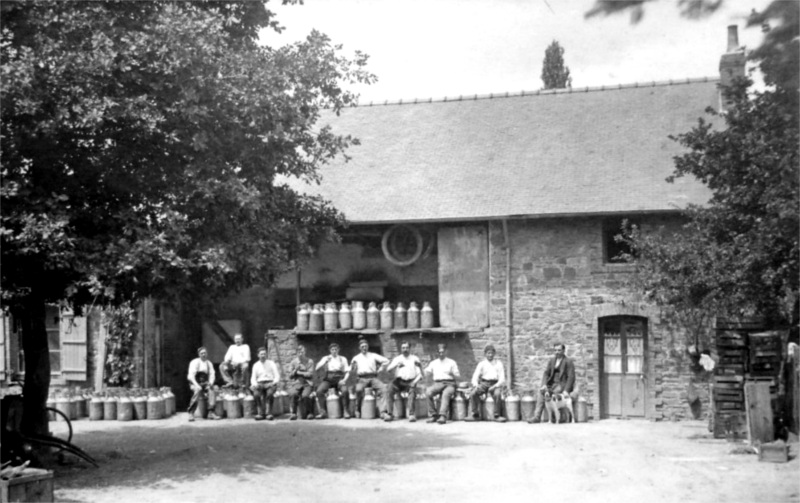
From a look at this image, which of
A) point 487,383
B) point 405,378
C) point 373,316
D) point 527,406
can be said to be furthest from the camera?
point 373,316

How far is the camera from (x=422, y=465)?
11703mm

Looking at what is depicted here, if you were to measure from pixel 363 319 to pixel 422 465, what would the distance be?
697cm

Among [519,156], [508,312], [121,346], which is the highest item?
[519,156]

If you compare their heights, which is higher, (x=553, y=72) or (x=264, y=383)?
(x=553, y=72)

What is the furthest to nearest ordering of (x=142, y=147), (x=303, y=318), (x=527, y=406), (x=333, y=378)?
(x=303, y=318) → (x=333, y=378) → (x=527, y=406) → (x=142, y=147)

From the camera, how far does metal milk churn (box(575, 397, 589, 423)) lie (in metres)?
16.7

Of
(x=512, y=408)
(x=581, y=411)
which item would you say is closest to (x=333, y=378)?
(x=512, y=408)

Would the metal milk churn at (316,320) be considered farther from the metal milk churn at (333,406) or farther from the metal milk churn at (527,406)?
the metal milk churn at (527,406)

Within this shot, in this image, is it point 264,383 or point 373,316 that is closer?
point 264,383

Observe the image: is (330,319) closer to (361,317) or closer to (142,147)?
(361,317)

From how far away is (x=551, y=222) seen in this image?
58.4ft

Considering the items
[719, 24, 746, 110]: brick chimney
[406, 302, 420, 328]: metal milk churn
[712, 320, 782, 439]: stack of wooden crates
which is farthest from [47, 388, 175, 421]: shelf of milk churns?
[719, 24, 746, 110]: brick chimney

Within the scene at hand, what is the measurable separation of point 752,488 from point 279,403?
10840 mm

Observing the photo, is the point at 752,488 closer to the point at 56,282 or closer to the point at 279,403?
the point at 56,282
